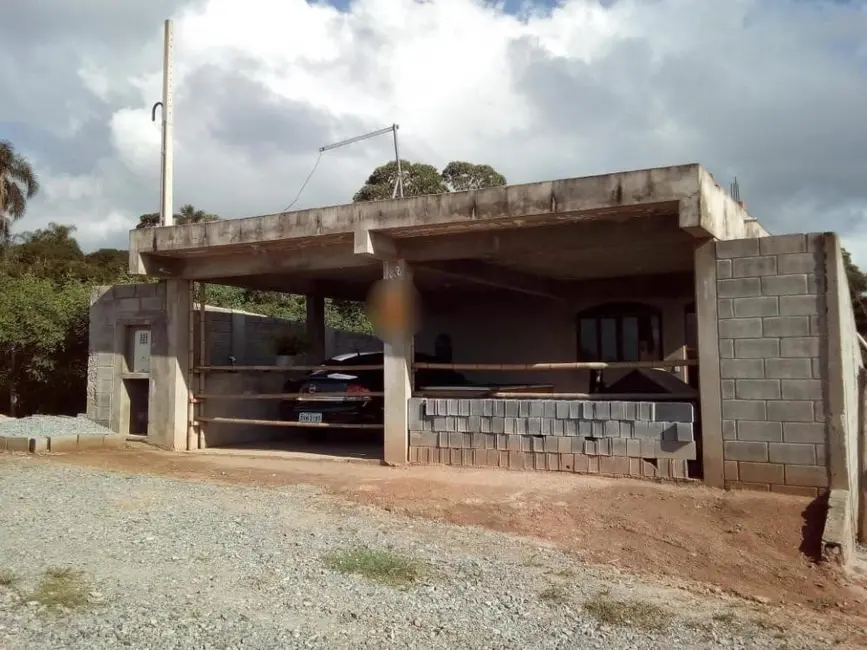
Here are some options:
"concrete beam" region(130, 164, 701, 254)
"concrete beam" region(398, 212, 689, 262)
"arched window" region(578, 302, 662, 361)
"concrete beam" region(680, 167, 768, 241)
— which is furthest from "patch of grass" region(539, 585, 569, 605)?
"arched window" region(578, 302, 662, 361)

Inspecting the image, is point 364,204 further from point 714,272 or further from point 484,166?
Result: point 484,166

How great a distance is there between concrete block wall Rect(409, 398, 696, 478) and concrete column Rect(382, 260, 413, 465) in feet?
0.37

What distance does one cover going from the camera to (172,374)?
11602mm

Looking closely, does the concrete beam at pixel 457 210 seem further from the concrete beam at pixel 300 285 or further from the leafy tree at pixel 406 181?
the leafy tree at pixel 406 181

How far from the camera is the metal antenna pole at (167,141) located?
13.4 meters

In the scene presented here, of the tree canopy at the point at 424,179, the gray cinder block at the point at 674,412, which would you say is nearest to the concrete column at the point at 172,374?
the gray cinder block at the point at 674,412

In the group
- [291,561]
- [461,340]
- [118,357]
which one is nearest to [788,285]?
[291,561]

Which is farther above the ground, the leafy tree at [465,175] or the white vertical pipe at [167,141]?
the leafy tree at [465,175]

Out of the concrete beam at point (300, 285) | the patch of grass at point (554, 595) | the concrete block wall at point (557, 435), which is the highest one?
the concrete beam at point (300, 285)

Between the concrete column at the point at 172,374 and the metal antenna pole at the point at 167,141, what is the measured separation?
85.8 inches

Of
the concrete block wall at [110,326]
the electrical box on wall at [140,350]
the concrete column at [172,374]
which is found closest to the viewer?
the concrete column at [172,374]

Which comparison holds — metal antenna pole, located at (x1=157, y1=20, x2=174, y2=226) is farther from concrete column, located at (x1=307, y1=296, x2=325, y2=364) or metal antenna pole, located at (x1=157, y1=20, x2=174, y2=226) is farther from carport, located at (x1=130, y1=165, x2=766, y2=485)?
concrete column, located at (x1=307, y1=296, x2=325, y2=364)

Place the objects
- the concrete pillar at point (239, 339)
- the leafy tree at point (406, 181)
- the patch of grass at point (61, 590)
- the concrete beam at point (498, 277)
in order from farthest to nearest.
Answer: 1. the leafy tree at point (406, 181)
2. the concrete pillar at point (239, 339)
3. the concrete beam at point (498, 277)
4. the patch of grass at point (61, 590)

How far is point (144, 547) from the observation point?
576cm
